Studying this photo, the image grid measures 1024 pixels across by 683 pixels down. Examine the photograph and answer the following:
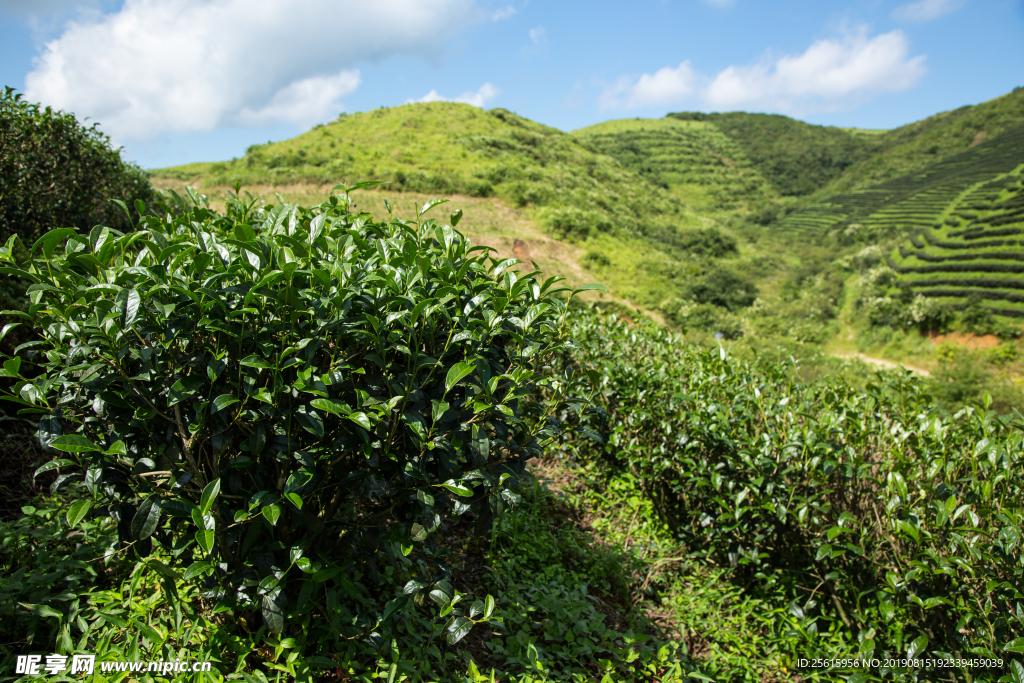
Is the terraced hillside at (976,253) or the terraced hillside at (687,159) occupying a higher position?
the terraced hillside at (687,159)

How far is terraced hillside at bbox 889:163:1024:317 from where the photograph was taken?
75.9 feet

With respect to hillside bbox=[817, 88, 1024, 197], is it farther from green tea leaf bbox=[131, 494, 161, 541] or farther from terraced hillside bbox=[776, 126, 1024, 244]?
green tea leaf bbox=[131, 494, 161, 541]

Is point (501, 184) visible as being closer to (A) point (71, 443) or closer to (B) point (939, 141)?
(A) point (71, 443)

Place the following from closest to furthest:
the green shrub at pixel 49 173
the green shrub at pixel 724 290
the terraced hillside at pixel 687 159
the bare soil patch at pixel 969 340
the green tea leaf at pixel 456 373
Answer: the green tea leaf at pixel 456 373
the green shrub at pixel 49 173
the bare soil patch at pixel 969 340
the green shrub at pixel 724 290
the terraced hillside at pixel 687 159

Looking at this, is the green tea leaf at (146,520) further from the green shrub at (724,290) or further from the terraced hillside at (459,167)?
the green shrub at (724,290)

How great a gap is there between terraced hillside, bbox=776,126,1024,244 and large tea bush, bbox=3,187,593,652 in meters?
42.6

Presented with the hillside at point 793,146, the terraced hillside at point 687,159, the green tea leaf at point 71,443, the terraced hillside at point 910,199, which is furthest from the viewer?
the hillside at point 793,146

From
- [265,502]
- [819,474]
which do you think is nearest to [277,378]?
[265,502]

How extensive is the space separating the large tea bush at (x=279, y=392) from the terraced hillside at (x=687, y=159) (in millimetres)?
48767

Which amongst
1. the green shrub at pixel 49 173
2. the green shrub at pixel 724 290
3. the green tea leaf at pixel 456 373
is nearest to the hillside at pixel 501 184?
the green shrub at pixel 724 290

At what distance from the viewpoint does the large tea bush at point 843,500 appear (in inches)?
72.1

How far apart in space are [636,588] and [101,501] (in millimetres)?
2289

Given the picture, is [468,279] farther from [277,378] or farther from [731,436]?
[731,436]

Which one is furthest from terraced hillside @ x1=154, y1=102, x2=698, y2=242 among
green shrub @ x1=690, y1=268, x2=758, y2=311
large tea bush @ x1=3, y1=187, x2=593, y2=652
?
large tea bush @ x1=3, y1=187, x2=593, y2=652
